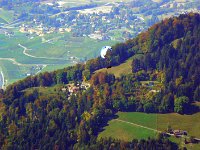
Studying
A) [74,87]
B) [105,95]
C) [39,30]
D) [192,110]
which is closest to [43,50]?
[39,30]

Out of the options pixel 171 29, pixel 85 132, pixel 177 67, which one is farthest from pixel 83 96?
pixel 171 29

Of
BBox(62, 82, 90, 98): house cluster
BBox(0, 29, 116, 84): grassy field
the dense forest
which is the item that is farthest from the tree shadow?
BBox(0, 29, 116, 84): grassy field

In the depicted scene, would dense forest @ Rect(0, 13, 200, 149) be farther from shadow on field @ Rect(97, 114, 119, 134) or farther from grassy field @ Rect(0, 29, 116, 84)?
grassy field @ Rect(0, 29, 116, 84)

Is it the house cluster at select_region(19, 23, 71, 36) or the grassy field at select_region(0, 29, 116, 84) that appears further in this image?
the house cluster at select_region(19, 23, 71, 36)

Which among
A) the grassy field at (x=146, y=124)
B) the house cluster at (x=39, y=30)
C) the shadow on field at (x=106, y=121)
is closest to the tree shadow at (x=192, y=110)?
the grassy field at (x=146, y=124)

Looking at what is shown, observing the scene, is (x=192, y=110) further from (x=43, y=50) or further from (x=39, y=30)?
(x=39, y=30)

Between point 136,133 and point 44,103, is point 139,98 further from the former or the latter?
point 44,103
